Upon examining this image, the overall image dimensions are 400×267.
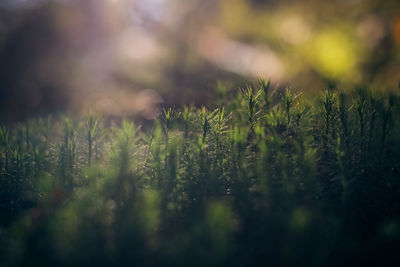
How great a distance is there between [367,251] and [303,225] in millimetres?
211

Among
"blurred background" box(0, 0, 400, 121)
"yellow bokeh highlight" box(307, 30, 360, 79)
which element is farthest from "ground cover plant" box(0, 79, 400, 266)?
"yellow bokeh highlight" box(307, 30, 360, 79)

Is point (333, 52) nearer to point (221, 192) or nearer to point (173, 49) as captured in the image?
point (173, 49)

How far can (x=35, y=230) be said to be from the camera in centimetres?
107

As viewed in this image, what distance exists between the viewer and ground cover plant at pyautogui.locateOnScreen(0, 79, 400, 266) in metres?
1.02

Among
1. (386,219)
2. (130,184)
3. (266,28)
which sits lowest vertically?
(386,219)

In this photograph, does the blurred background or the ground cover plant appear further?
the blurred background

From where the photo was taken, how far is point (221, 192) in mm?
1422

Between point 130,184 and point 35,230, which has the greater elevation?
point 130,184

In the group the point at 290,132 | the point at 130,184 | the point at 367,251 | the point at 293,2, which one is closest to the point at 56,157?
the point at 130,184

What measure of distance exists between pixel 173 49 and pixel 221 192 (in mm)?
2872

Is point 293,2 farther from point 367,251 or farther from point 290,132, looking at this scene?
point 367,251

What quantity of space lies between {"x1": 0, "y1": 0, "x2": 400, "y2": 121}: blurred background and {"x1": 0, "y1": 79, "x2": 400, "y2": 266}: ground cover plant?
3.74 feet

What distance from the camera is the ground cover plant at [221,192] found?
1.02 metres

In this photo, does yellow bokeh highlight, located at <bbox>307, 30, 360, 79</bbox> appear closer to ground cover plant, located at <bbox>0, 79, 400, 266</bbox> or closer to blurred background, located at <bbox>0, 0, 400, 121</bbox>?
blurred background, located at <bbox>0, 0, 400, 121</bbox>
